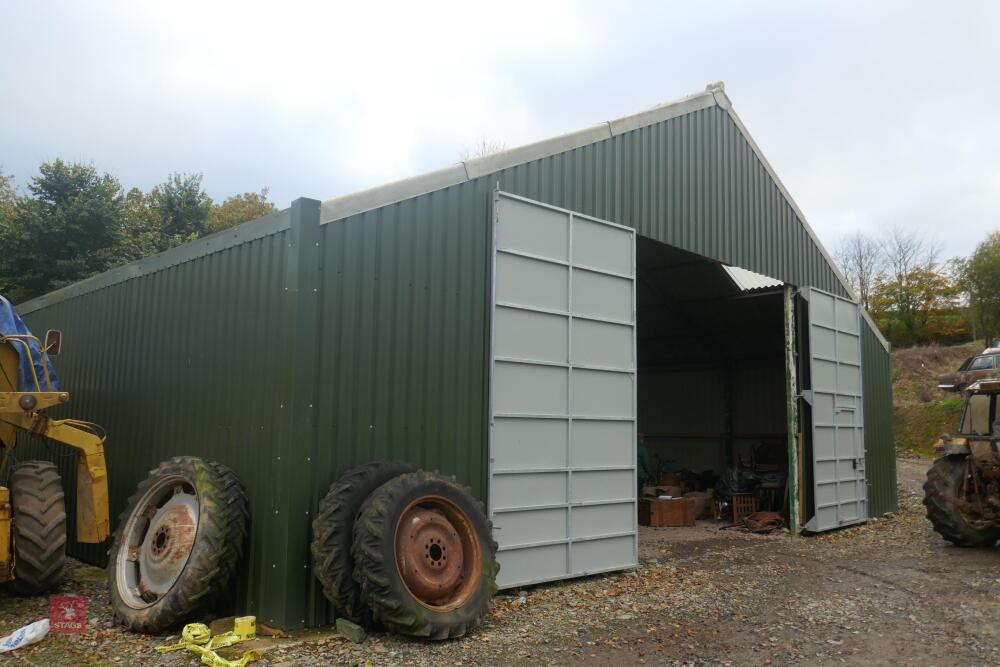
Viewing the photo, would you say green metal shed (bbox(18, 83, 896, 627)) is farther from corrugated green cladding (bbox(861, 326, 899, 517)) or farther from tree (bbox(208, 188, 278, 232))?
tree (bbox(208, 188, 278, 232))

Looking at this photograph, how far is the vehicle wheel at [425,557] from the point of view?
5.38m

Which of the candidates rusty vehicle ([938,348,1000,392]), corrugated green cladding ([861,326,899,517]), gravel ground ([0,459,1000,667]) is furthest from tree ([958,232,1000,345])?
gravel ground ([0,459,1000,667])

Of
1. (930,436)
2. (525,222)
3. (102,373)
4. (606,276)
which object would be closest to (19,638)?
(102,373)

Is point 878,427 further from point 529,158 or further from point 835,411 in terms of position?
point 529,158

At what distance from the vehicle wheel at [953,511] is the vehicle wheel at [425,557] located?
7251mm

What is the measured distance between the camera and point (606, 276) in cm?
884

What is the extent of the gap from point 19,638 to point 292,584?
1.96 m

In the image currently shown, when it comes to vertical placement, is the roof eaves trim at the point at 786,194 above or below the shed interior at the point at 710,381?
above

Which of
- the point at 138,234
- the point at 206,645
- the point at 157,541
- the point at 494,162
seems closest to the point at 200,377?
the point at 157,541

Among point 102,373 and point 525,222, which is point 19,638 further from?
point 525,222

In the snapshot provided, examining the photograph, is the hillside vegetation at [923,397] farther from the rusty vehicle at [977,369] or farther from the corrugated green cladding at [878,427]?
the corrugated green cladding at [878,427]

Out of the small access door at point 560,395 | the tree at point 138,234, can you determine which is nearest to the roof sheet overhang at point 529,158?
the small access door at point 560,395

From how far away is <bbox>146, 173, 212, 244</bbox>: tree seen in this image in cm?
2641

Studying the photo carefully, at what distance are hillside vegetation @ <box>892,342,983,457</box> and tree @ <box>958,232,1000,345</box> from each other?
1514 millimetres
